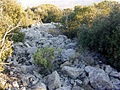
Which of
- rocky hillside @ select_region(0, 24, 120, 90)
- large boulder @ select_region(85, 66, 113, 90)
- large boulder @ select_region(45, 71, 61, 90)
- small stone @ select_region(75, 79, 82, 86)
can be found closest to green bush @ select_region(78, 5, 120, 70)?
rocky hillside @ select_region(0, 24, 120, 90)

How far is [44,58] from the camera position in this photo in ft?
14.7

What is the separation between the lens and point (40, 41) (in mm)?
7391

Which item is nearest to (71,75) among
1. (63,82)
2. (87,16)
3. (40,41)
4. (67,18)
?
(63,82)

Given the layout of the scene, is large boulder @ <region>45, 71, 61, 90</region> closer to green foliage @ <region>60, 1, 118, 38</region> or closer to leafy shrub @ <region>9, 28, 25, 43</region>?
leafy shrub @ <region>9, 28, 25, 43</region>

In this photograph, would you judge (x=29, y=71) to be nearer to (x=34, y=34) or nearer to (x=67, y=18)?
(x=34, y=34)

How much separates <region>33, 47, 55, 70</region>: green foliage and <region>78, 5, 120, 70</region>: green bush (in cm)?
188

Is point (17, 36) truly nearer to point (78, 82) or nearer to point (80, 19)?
point (80, 19)

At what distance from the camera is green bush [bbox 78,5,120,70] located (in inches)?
185

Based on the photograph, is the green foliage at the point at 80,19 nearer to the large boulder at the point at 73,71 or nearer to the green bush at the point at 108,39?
the green bush at the point at 108,39

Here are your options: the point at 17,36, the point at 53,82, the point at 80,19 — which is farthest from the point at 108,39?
the point at 17,36

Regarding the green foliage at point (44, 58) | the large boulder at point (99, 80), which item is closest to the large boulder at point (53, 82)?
the green foliage at point (44, 58)

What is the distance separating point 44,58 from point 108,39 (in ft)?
8.26

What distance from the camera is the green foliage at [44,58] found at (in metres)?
4.43

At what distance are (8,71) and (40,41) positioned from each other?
11.5 feet
